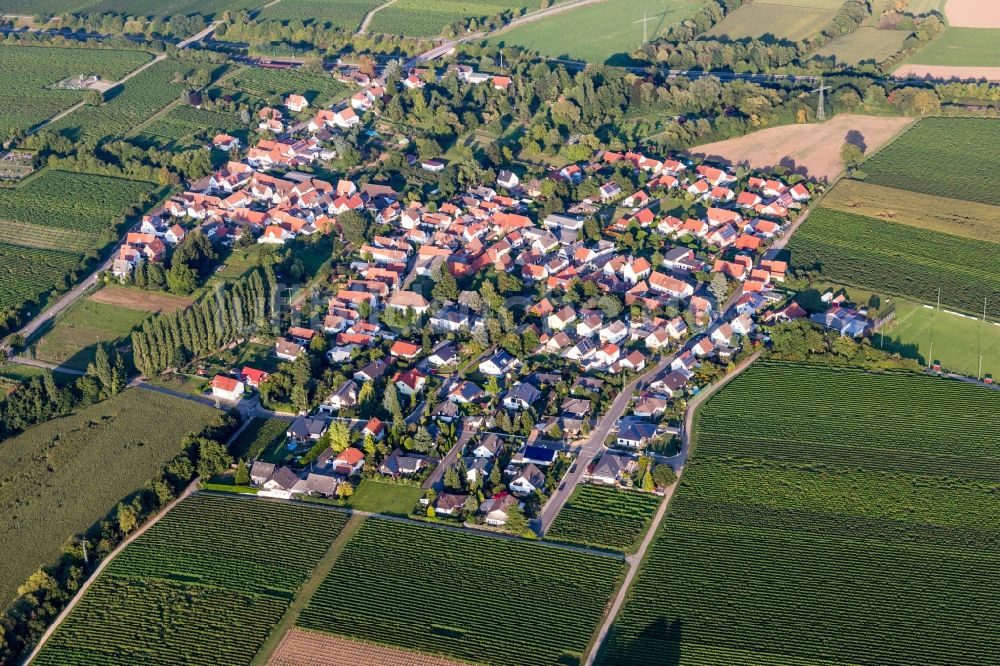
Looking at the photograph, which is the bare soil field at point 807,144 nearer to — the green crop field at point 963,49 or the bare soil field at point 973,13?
the green crop field at point 963,49

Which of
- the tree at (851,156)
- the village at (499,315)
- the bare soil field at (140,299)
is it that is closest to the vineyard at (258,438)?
the village at (499,315)

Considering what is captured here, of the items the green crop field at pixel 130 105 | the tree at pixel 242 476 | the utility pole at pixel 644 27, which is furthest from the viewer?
the utility pole at pixel 644 27

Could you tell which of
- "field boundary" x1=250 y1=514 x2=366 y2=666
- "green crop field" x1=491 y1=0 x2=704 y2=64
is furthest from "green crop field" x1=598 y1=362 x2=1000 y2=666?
"green crop field" x1=491 y1=0 x2=704 y2=64

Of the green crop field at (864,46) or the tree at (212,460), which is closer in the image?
the tree at (212,460)

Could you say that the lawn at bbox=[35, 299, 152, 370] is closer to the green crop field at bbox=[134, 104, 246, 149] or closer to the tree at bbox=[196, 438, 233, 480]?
the tree at bbox=[196, 438, 233, 480]

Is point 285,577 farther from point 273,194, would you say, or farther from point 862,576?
point 273,194

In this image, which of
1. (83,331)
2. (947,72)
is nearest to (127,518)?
(83,331)
